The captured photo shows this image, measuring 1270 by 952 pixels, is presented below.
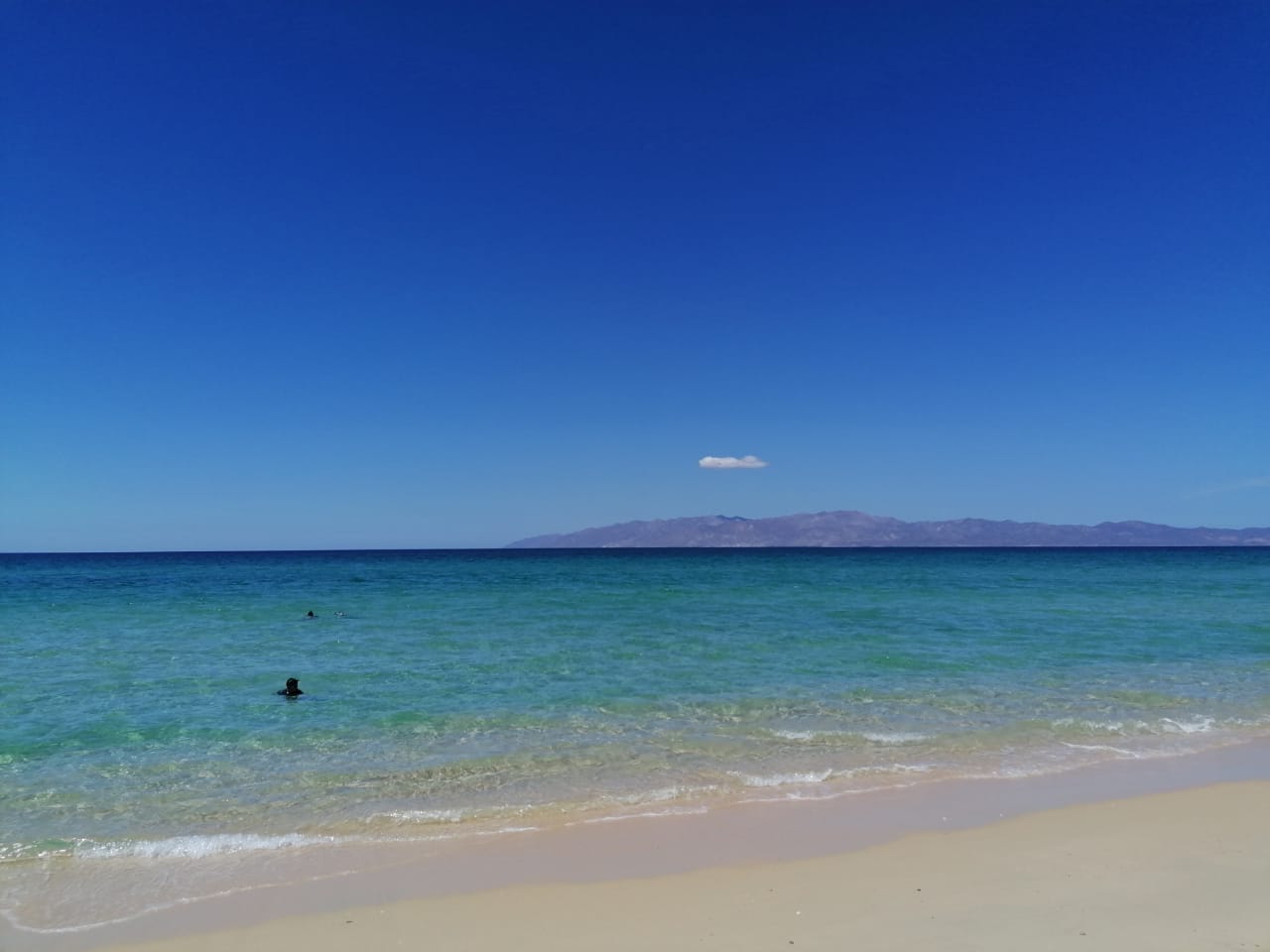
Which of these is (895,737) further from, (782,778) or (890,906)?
(890,906)

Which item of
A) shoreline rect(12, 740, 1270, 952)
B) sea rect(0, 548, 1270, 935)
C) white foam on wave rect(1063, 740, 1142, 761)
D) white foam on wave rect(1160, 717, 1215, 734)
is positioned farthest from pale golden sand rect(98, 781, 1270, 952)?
white foam on wave rect(1160, 717, 1215, 734)

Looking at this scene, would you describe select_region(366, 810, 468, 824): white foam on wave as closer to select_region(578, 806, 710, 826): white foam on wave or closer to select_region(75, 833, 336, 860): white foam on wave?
select_region(75, 833, 336, 860): white foam on wave

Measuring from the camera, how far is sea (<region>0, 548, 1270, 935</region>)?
7312 millimetres

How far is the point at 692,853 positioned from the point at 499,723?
5620 millimetres

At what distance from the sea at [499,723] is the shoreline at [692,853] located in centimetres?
38

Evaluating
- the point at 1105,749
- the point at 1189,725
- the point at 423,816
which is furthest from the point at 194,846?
the point at 1189,725

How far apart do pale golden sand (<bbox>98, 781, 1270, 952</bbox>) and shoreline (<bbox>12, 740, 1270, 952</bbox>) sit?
0.03 meters

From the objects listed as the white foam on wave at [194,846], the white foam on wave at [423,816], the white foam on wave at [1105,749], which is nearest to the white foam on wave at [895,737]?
the white foam on wave at [1105,749]

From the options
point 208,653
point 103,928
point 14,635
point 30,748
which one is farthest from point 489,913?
point 14,635

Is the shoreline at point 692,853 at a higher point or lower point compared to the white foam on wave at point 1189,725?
higher

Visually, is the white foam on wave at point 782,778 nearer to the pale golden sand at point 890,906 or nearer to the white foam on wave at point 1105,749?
the pale golden sand at point 890,906

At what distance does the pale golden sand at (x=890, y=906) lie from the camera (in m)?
5.11

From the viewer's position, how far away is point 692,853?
665cm

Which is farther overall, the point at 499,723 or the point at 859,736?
the point at 499,723
